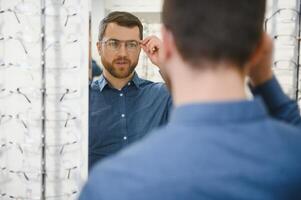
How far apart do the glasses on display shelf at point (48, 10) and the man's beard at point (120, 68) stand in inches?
9.1

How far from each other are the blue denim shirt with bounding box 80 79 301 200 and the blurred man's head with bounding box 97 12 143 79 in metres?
0.96

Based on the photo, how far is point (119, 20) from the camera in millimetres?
1386

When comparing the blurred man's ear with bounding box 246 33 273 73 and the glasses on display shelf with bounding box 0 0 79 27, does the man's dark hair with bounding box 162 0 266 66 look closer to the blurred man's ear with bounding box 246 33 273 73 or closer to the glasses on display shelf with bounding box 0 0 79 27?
the blurred man's ear with bounding box 246 33 273 73

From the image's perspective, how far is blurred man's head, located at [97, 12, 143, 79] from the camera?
1381 mm

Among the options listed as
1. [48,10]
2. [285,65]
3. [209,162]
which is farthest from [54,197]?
[209,162]

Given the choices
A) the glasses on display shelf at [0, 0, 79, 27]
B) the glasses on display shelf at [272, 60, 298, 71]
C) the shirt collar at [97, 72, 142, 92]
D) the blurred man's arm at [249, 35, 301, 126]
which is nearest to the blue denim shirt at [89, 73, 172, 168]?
the shirt collar at [97, 72, 142, 92]

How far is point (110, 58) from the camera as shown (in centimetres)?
142

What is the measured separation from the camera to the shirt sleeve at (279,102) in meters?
0.61

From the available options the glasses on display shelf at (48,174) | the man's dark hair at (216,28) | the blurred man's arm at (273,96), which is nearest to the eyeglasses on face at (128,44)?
the glasses on display shelf at (48,174)

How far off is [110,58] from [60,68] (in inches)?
8.9

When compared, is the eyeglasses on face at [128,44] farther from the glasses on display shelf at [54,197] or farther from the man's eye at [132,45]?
the glasses on display shelf at [54,197]

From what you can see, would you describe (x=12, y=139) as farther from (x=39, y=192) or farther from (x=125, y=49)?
(x=125, y=49)

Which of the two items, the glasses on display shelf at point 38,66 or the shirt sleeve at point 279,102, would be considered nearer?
the shirt sleeve at point 279,102

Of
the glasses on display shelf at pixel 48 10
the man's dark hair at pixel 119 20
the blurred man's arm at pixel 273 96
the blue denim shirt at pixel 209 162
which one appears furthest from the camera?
the man's dark hair at pixel 119 20
